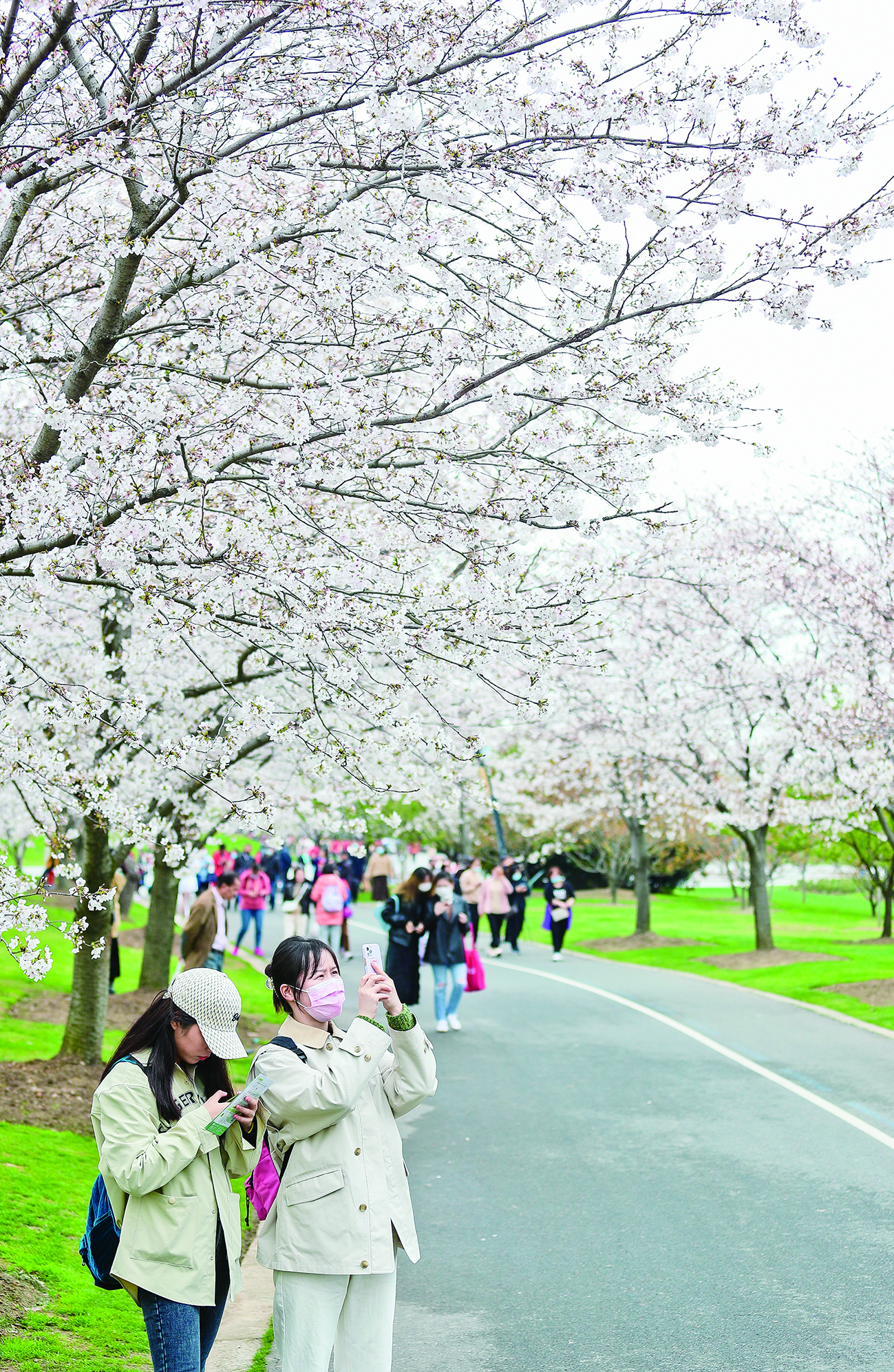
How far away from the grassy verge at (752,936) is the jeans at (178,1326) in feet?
44.1

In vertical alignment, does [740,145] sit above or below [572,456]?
above

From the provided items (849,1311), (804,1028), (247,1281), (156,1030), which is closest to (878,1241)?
(849,1311)

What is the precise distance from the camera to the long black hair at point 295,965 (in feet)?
13.4

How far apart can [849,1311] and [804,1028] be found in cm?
990

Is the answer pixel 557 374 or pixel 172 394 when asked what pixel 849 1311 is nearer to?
pixel 557 374

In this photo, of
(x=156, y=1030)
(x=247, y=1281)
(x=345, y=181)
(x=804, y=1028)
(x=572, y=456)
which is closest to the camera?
(x=156, y=1030)

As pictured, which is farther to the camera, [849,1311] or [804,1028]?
[804,1028]

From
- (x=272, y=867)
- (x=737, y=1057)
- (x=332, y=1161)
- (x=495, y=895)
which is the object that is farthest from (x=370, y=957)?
(x=272, y=867)

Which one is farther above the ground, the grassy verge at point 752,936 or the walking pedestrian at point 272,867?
the walking pedestrian at point 272,867

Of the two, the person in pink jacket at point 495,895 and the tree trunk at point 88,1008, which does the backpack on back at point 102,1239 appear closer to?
the tree trunk at point 88,1008

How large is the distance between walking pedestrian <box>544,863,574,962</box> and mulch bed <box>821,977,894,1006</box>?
25.2ft

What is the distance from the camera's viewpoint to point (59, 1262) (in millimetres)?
6531

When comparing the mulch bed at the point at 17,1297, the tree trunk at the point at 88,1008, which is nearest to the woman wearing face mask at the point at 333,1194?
the mulch bed at the point at 17,1297

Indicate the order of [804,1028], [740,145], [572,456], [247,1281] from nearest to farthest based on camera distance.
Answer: [740,145] < [247,1281] < [572,456] < [804,1028]
